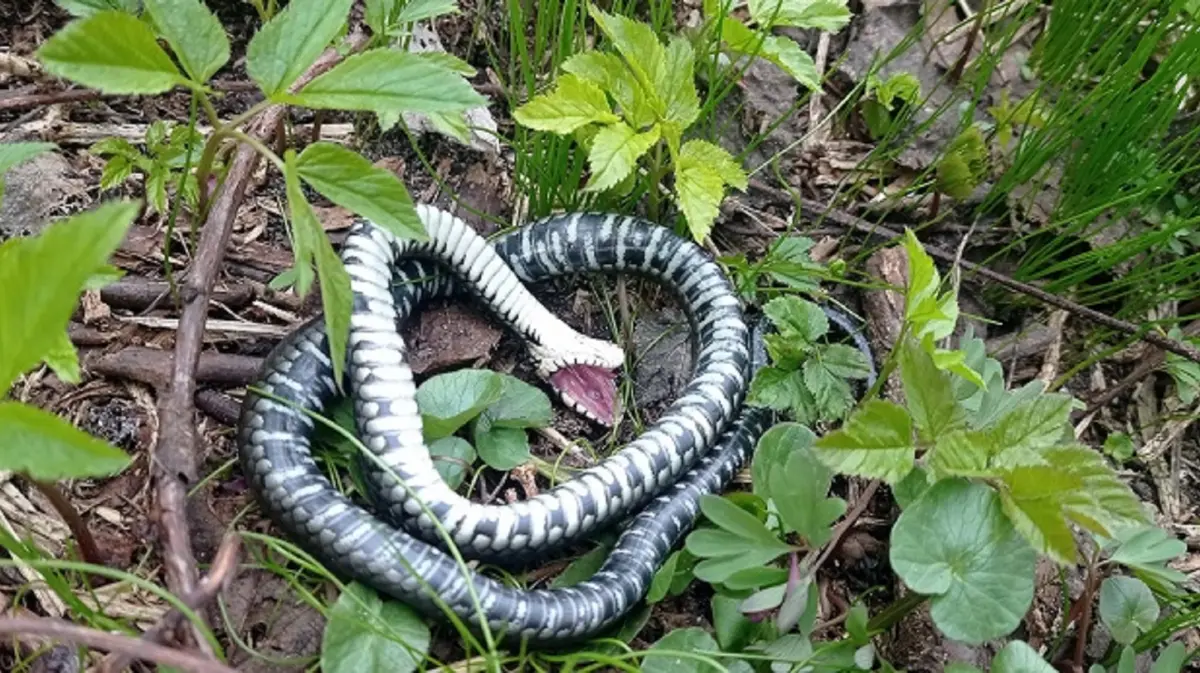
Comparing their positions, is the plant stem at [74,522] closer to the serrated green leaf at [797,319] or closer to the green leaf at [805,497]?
the green leaf at [805,497]

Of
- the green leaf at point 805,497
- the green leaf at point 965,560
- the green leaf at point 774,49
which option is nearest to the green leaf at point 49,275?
the green leaf at point 805,497

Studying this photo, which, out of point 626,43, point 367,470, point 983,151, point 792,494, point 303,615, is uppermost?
point 626,43

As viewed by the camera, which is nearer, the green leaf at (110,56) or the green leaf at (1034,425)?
the green leaf at (110,56)

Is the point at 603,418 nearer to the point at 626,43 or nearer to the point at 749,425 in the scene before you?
the point at 749,425

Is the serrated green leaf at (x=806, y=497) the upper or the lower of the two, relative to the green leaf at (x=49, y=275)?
lower

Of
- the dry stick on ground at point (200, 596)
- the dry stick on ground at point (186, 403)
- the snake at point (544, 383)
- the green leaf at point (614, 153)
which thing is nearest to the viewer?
the dry stick on ground at point (200, 596)

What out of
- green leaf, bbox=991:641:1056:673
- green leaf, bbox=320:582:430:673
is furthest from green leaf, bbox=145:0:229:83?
green leaf, bbox=991:641:1056:673

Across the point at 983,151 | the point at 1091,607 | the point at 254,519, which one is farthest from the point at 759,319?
the point at 254,519
